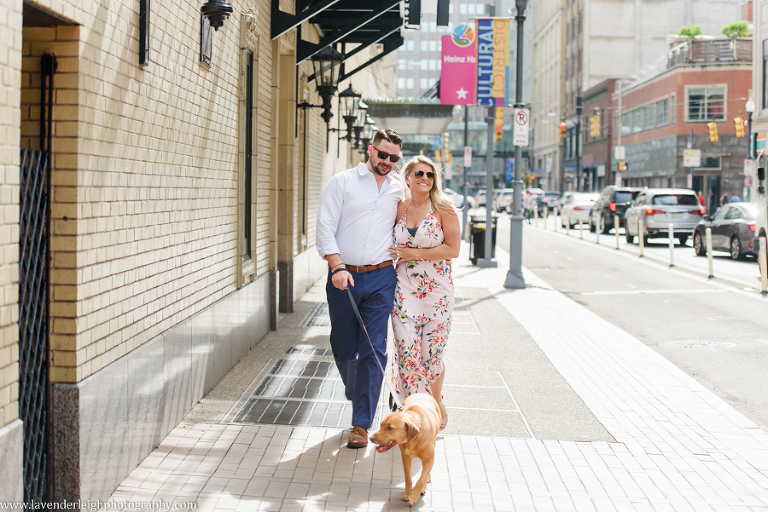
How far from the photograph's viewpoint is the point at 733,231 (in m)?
22.1

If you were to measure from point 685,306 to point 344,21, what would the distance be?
6.88m

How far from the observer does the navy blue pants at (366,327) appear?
5617 millimetres

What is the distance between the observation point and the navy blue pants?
5617 mm

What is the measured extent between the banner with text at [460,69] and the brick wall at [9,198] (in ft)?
55.8

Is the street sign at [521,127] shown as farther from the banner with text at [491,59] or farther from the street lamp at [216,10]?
the street lamp at [216,10]

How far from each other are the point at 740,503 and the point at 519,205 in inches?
445

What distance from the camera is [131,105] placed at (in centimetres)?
495

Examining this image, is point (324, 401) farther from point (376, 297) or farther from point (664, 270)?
point (664, 270)

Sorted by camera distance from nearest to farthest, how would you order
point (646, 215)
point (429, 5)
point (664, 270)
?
point (429, 5) < point (664, 270) < point (646, 215)

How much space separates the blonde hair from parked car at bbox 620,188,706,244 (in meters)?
22.4

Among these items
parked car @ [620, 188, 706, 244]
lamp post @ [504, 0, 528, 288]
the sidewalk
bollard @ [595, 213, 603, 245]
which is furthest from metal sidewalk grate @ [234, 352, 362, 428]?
bollard @ [595, 213, 603, 245]

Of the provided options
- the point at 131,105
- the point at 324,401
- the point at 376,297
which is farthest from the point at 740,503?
the point at 131,105

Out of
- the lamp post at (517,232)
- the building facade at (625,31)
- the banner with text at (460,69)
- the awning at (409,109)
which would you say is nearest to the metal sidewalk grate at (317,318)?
the lamp post at (517,232)

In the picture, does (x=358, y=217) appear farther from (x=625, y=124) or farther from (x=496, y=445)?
(x=625, y=124)
